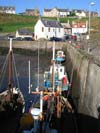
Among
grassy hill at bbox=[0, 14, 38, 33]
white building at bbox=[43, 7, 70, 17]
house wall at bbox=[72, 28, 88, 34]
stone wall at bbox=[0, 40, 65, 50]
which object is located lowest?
stone wall at bbox=[0, 40, 65, 50]

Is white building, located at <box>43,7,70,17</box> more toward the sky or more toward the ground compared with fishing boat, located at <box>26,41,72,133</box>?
more toward the sky

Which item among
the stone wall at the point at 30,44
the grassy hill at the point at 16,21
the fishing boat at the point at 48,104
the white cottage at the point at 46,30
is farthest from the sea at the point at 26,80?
the grassy hill at the point at 16,21

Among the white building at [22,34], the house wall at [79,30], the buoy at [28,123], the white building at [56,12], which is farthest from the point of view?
the white building at [56,12]

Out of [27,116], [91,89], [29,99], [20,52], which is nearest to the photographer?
[27,116]

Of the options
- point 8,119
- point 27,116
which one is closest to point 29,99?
point 8,119

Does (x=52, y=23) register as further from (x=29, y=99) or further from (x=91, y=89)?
(x=91, y=89)

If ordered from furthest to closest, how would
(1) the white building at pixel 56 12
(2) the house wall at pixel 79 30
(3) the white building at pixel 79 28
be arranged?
(1) the white building at pixel 56 12, (2) the house wall at pixel 79 30, (3) the white building at pixel 79 28

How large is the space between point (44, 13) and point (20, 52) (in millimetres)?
113096

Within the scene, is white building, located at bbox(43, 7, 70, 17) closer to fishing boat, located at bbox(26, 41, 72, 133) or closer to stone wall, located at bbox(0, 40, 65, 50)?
stone wall, located at bbox(0, 40, 65, 50)

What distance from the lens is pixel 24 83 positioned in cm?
4022

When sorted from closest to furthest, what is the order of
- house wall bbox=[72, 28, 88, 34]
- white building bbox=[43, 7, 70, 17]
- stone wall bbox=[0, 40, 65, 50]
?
1. stone wall bbox=[0, 40, 65, 50]
2. house wall bbox=[72, 28, 88, 34]
3. white building bbox=[43, 7, 70, 17]

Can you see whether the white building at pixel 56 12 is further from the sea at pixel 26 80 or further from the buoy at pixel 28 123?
the buoy at pixel 28 123

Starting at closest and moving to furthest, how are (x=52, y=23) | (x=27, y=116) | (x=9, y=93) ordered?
1. (x=27, y=116)
2. (x=9, y=93)
3. (x=52, y=23)

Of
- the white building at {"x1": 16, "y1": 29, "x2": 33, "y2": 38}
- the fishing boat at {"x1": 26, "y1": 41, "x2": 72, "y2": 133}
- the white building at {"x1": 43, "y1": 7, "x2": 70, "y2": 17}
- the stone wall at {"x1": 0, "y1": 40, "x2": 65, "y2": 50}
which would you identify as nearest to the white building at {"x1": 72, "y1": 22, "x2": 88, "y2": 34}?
the white building at {"x1": 16, "y1": 29, "x2": 33, "y2": 38}
